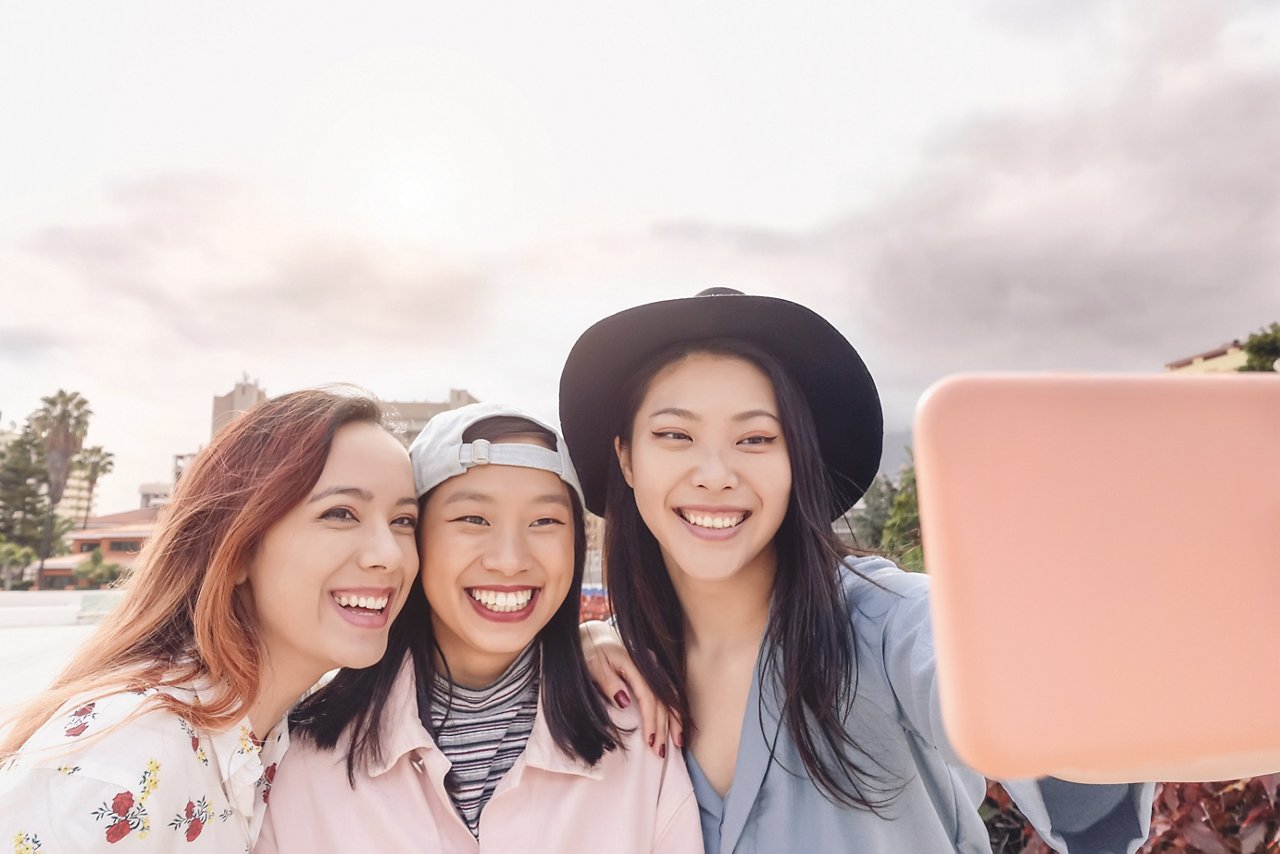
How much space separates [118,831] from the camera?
1452mm

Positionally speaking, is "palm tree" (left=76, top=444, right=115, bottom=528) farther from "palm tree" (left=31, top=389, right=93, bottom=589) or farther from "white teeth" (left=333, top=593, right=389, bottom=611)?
"white teeth" (left=333, top=593, right=389, bottom=611)

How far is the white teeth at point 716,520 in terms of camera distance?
6.42 feet

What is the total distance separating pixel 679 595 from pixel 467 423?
85 cm

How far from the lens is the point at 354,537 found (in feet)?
6.30

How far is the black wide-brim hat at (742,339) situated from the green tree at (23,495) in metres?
51.5

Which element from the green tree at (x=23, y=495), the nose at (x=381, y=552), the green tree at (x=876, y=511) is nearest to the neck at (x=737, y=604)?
the nose at (x=381, y=552)

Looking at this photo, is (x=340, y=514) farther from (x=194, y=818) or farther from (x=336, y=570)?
(x=194, y=818)

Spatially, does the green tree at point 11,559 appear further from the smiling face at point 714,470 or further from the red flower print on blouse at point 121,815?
the smiling face at point 714,470

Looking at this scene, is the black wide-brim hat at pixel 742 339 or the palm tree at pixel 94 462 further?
the palm tree at pixel 94 462

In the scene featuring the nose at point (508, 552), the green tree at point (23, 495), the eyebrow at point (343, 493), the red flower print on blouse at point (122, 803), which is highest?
the green tree at point (23, 495)

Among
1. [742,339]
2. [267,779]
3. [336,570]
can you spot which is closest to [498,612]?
[336,570]

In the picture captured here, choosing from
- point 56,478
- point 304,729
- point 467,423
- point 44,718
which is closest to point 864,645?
point 467,423

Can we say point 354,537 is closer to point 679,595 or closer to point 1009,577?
point 679,595

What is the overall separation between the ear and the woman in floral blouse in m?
0.63
